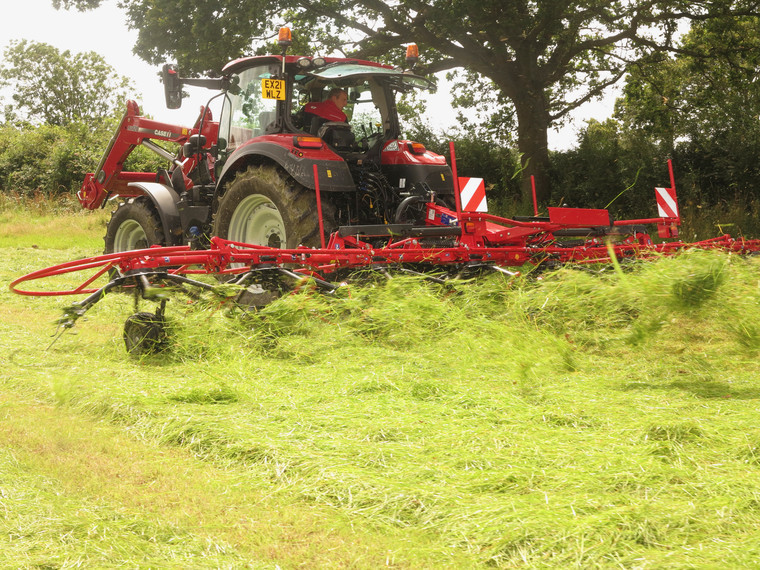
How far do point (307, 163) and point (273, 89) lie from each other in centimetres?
100

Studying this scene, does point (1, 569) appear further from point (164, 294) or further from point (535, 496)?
point (164, 294)

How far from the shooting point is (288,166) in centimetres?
604

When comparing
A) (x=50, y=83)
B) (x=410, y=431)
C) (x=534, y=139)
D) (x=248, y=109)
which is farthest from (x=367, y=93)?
(x=50, y=83)

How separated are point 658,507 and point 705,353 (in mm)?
2361

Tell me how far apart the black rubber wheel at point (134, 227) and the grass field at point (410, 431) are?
239 centimetres

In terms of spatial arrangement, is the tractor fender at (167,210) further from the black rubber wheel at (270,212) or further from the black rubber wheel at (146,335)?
the black rubber wheel at (146,335)

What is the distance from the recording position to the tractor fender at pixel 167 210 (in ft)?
24.9

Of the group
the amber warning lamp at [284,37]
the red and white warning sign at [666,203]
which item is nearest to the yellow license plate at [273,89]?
the amber warning lamp at [284,37]

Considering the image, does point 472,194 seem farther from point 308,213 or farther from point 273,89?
point 273,89

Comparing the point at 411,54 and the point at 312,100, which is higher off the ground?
the point at 411,54

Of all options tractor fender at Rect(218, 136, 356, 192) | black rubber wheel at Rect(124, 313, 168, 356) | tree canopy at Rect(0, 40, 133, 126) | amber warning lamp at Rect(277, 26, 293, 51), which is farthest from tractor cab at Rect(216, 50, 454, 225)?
tree canopy at Rect(0, 40, 133, 126)

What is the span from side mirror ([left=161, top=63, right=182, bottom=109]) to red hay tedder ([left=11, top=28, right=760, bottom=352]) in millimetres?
16

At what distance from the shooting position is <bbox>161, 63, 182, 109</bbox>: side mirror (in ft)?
24.4

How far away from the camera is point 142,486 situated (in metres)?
2.58
